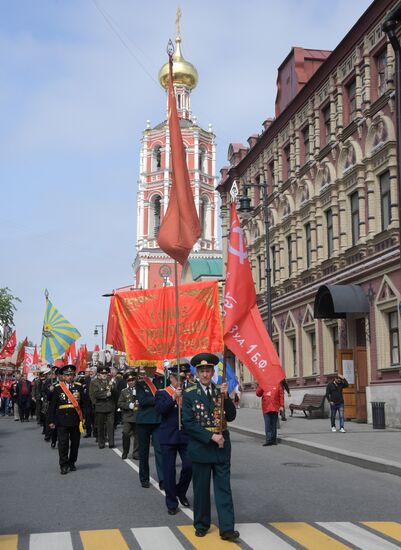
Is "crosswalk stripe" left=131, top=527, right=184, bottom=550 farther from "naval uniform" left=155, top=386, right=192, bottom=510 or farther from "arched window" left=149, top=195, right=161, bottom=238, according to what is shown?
"arched window" left=149, top=195, right=161, bottom=238

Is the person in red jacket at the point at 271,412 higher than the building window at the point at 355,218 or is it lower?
lower

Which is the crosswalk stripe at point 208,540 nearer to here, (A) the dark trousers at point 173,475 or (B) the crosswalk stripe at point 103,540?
(B) the crosswalk stripe at point 103,540

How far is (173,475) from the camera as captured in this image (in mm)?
9023

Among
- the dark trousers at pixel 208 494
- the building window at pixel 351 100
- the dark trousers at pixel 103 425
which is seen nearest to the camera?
the dark trousers at pixel 208 494

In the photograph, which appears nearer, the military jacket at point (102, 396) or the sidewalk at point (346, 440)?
the sidewalk at point (346, 440)

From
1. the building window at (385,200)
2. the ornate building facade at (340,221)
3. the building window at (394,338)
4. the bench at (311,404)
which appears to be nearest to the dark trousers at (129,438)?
the ornate building facade at (340,221)

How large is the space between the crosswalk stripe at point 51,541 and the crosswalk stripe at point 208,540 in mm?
1214

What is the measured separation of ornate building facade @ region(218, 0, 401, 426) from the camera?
22828 millimetres

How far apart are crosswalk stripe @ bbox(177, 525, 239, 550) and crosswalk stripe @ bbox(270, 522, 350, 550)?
2.21 feet

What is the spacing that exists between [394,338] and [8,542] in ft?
56.9

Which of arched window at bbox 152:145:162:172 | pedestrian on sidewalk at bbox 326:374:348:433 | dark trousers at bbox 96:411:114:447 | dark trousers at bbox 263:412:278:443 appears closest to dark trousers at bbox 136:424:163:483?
dark trousers at bbox 96:411:114:447

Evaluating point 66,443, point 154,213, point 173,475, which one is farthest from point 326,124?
point 154,213

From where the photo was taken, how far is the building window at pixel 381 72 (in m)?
23.3

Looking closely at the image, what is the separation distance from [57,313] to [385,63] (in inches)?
588
